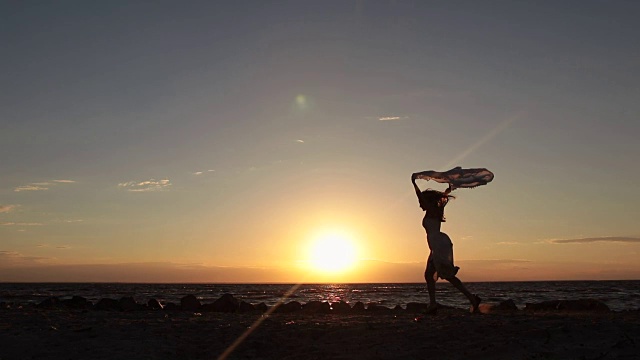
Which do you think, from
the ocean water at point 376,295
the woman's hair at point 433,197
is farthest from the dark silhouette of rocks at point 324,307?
the ocean water at point 376,295

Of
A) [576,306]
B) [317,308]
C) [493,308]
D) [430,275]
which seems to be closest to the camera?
[430,275]

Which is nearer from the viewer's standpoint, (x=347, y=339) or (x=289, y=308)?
(x=347, y=339)

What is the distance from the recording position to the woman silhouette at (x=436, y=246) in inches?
471

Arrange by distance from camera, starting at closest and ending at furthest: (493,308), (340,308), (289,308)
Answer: (493,308)
(340,308)
(289,308)

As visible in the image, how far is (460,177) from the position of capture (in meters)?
12.7

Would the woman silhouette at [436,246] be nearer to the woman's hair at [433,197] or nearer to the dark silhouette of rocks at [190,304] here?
the woman's hair at [433,197]

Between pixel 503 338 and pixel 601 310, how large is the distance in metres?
5.86

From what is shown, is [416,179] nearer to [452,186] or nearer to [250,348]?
[452,186]

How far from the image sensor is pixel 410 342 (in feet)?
31.5

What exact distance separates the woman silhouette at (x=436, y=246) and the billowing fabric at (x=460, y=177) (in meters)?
0.19

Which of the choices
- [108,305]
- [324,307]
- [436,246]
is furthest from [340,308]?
[108,305]

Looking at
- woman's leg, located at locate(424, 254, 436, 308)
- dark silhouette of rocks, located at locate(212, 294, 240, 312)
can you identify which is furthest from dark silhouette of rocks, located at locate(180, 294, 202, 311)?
woman's leg, located at locate(424, 254, 436, 308)

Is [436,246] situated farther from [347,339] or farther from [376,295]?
[376,295]

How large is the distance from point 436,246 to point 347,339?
2992 millimetres
